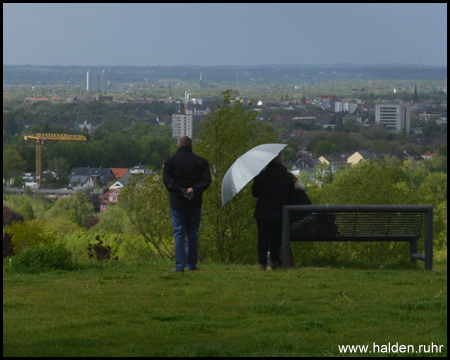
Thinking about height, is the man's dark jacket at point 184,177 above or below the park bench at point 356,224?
above

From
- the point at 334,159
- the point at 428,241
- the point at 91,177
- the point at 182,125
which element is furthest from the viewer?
the point at 182,125

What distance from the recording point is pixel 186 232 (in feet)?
31.2

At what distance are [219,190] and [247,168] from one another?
6.71m

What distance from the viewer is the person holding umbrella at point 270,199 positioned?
9547mm

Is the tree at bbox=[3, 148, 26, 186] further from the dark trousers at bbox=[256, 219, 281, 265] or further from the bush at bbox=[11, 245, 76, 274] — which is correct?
the dark trousers at bbox=[256, 219, 281, 265]

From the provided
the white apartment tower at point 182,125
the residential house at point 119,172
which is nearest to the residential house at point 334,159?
the residential house at point 119,172

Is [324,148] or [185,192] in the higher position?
[185,192]

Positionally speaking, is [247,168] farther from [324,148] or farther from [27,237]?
[324,148]

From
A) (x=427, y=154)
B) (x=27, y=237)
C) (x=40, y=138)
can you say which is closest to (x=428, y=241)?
(x=27, y=237)

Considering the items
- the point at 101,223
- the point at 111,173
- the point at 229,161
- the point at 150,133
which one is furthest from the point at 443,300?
the point at 150,133

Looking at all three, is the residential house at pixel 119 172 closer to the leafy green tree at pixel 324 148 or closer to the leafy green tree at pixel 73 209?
the leafy green tree at pixel 73 209

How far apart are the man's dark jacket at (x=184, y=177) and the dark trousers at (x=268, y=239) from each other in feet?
2.86

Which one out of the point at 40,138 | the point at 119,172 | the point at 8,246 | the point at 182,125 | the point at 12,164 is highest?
the point at 8,246

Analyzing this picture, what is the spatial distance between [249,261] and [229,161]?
2.21 meters
